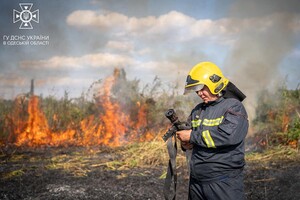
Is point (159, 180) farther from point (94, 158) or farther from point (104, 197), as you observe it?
point (94, 158)

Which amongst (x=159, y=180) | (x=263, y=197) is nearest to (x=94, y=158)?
(x=159, y=180)

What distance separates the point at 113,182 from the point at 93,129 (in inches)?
239

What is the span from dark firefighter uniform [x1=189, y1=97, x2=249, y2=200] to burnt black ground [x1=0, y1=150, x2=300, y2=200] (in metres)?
2.72

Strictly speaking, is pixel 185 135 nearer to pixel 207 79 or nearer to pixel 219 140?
pixel 219 140

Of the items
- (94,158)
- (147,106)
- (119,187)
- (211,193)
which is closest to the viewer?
(211,193)

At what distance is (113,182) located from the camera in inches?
275

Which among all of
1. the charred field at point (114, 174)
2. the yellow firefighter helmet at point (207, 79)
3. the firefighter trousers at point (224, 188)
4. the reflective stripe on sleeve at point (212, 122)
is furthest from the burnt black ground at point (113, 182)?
the yellow firefighter helmet at point (207, 79)

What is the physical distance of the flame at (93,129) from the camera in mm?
12180

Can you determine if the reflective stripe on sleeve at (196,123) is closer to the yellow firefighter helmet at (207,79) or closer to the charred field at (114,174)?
the yellow firefighter helmet at (207,79)

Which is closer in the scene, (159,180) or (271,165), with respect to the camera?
(159,180)

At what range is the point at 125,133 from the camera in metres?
13.2

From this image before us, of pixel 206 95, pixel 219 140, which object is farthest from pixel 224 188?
pixel 206 95

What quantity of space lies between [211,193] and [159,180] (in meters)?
3.76

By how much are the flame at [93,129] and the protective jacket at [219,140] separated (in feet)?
29.5
